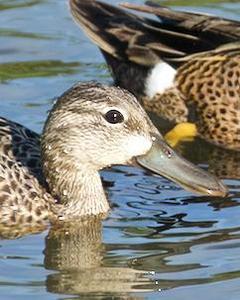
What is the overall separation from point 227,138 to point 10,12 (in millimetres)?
3110

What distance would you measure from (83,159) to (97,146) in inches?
5.0

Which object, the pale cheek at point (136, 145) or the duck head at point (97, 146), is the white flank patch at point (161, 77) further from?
the pale cheek at point (136, 145)

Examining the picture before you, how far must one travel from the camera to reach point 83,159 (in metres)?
9.66

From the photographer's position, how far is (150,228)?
951 cm

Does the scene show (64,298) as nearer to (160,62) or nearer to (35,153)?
(35,153)

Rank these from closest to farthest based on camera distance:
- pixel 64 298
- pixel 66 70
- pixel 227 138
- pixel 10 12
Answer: pixel 64 298, pixel 227 138, pixel 66 70, pixel 10 12

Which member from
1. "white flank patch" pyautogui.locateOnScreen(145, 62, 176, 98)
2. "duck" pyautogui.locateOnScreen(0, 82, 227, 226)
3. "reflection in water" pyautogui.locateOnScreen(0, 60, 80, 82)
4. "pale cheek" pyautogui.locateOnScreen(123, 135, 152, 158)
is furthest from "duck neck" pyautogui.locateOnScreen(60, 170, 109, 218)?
"reflection in water" pyautogui.locateOnScreen(0, 60, 80, 82)

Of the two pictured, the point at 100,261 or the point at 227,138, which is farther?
the point at 227,138

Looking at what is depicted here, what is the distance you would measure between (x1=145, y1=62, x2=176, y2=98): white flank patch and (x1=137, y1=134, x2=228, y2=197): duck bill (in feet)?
7.28

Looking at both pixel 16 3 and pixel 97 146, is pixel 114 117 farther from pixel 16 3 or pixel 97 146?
pixel 16 3

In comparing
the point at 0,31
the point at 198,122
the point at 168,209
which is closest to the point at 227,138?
the point at 198,122

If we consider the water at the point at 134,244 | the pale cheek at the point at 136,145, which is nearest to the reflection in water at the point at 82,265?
the water at the point at 134,244

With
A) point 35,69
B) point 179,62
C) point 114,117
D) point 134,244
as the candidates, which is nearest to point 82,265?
point 134,244

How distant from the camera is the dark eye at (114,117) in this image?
9.52 metres
